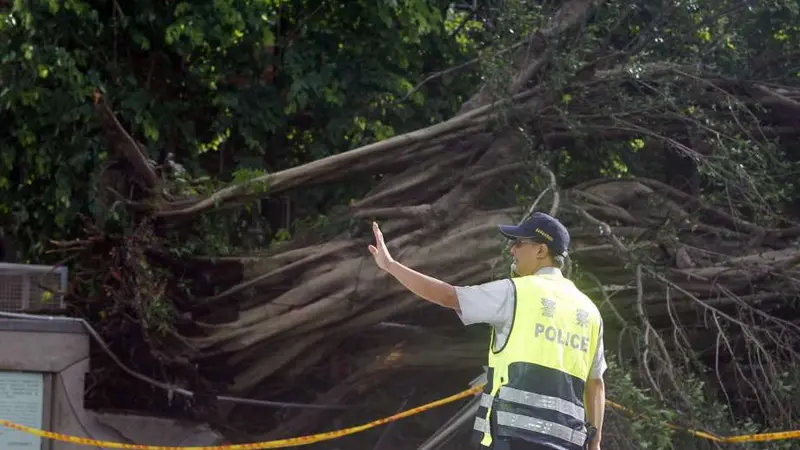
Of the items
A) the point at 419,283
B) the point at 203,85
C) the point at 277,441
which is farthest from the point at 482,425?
the point at 203,85

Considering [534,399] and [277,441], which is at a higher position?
[534,399]

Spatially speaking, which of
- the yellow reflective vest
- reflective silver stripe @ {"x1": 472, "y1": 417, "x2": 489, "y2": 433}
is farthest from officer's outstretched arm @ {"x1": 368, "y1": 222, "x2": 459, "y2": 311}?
reflective silver stripe @ {"x1": 472, "y1": 417, "x2": 489, "y2": 433}

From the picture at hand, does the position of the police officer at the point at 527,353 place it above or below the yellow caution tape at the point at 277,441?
above

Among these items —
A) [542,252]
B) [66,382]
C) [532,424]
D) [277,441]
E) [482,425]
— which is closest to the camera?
[532,424]

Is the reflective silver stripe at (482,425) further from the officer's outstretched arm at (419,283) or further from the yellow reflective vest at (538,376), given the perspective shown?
the officer's outstretched arm at (419,283)

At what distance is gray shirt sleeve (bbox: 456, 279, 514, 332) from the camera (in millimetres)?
4562

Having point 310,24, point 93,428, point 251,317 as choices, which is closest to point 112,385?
point 93,428

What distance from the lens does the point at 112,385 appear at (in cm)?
877

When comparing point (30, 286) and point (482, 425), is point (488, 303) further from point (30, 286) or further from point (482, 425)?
point (30, 286)

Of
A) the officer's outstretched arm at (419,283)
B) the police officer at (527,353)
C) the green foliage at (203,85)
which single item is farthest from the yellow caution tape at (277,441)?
the officer's outstretched arm at (419,283)

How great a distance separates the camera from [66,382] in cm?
832

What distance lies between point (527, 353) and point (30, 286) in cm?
530

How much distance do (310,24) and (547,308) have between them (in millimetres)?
5980

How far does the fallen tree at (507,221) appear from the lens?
25.7ft
